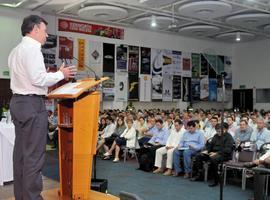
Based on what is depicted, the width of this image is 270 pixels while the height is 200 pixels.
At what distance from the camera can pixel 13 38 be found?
444 inches

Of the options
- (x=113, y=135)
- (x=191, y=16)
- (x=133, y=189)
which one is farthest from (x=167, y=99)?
(x=133, y=189)

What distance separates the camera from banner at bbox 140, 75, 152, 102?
47.6 ft

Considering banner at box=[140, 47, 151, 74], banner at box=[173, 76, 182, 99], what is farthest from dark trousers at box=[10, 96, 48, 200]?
banner at box=[173, 76, 182, 99]

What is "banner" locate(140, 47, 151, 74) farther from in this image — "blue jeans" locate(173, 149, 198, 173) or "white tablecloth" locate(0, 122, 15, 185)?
"white tablecloth" locate(0, 122, 15, 185)

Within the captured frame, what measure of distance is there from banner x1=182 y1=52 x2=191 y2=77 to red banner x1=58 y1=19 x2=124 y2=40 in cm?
338

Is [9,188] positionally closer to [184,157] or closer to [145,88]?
[184,157]

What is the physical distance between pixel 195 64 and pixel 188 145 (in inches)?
410

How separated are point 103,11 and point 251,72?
9.21 m

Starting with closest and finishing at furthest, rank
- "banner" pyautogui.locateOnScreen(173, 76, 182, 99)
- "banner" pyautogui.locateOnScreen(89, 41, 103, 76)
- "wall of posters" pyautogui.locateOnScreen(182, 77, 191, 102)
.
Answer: "banner" pyautogui.locateOnScreen(89, 41, 103, 76) < "banner" pyautogui.locateOnScreen(173, 76, 182, 99) < "wall of posters" pyautogui.locateOnScreen(182, 77, 191, 102)

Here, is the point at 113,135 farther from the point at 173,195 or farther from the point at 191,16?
the point at 191,16

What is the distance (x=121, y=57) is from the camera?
557 inches

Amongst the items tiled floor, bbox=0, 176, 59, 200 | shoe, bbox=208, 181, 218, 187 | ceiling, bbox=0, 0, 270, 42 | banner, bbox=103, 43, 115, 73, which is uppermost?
ceiling, bbox=0, 0, 270, 42

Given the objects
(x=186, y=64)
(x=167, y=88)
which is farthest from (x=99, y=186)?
→ (x=186, y=64)

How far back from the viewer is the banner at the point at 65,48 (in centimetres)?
1270
